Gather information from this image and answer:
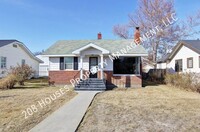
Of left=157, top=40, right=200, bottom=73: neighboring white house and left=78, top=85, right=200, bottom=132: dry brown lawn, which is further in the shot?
left=157, top=40, right=200, bottom=73: neighboring white house

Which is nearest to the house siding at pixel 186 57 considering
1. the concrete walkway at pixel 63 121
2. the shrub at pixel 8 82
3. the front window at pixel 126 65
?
the front window at pixel 126 65

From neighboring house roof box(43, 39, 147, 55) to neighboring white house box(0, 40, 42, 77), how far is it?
303 inches

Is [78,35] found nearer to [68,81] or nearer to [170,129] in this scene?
[68,81]

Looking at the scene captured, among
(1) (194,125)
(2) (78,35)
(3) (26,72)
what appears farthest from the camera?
(2) (78,35)

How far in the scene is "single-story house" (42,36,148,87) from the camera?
686 inches

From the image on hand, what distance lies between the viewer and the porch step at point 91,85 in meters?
15.6

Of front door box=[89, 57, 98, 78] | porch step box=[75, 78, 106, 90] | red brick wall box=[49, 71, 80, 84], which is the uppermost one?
front door box=[89, 57, 98, 78]

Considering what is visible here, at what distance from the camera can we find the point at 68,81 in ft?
60.2

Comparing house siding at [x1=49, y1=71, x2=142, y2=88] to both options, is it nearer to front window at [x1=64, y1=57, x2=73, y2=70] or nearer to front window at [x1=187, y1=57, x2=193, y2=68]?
front window at [x1=64, y1=57, x2=73, y2=70]

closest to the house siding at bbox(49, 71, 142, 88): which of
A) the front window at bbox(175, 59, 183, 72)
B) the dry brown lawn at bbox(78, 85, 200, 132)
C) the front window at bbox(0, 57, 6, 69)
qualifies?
the front window at bbox(175, 59, 183, 72)

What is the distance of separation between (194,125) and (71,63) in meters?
13.8

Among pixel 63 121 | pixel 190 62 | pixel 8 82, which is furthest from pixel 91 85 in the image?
pixel 190 62

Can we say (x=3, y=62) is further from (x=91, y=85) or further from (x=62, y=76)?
(x=91, y=85)

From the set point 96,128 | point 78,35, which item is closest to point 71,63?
point 96,128
